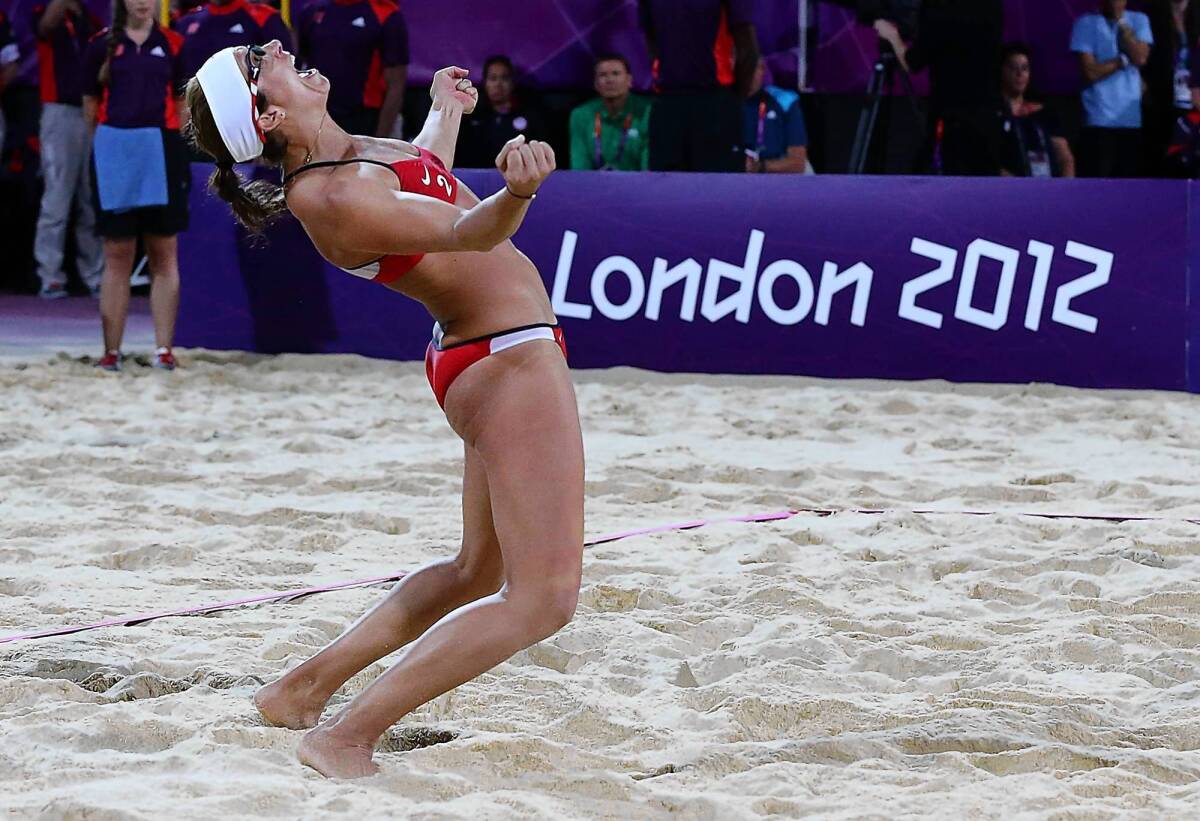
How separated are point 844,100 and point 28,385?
5.88 meters

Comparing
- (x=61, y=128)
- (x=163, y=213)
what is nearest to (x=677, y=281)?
(x=163, y=213)

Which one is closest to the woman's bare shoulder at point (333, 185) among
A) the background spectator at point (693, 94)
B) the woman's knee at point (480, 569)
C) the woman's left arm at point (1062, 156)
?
the woman's knee at point (480, 569)

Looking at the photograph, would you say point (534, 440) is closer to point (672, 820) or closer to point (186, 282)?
point (672, 820)

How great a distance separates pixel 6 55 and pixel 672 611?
9119 mm

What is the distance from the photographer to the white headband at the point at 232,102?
3182 mm

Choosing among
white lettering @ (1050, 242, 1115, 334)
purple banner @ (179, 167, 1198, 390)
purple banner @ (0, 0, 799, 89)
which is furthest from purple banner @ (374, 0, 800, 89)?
white lettering @ (1050, 242, 1115, 334)

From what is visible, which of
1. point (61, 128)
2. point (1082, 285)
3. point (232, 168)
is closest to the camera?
Result: point (232, 168)

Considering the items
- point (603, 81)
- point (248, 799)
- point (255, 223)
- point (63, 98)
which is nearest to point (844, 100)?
point (603, 81)

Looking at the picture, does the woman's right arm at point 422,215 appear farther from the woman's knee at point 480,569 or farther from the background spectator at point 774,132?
the background spectator at point 774,132

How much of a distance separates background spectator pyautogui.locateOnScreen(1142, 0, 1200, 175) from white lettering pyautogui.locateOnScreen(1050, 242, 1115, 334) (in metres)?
2.24

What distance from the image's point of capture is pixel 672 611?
14.7 feet

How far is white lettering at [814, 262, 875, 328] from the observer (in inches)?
340

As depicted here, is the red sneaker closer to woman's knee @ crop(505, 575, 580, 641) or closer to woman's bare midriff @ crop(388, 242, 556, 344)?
woman's bare midriff @ crop(388, 242, 556, 344)

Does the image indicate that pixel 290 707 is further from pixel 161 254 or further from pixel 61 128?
pixel 61 128
